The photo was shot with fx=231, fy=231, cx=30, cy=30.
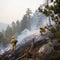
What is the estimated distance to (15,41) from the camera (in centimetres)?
1263

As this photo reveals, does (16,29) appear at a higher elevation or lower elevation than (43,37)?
higher

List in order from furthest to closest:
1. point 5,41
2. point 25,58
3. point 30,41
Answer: point 5,41 → point 30,41 → point 25,58

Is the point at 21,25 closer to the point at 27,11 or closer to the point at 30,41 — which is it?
the point at 27,11

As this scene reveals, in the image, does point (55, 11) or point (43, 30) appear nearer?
point (55, 11)

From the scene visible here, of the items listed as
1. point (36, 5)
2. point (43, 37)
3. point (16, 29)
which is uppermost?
point (36, 5)

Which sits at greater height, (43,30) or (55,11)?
(43,30)

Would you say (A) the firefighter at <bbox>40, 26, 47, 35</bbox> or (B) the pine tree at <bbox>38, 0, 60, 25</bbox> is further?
(A) the firefighter at <bbox>40, 26, 47, 35</bbox>

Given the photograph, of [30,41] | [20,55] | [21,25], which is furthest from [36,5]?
[20,55]

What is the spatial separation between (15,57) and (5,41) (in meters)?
1.65

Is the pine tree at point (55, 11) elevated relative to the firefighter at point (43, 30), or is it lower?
lower

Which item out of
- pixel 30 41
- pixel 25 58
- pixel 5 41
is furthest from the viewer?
pixel 5 41

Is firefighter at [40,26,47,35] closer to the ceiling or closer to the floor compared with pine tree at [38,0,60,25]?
closer to the ceiling

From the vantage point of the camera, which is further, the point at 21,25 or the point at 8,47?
the point at 21,25

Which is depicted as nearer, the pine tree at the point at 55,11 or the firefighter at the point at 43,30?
the pine tree at the point at 55,11
